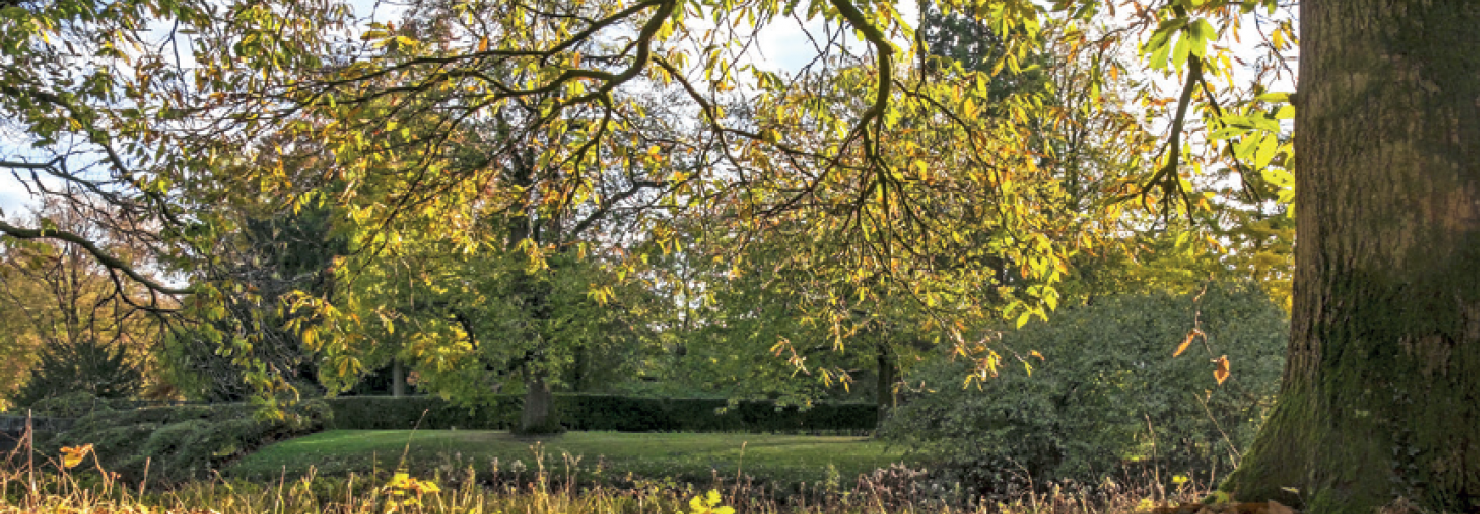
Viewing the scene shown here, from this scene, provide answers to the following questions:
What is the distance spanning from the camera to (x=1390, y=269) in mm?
3053

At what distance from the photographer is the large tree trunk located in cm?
295

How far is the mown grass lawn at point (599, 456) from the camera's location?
12.8 meters

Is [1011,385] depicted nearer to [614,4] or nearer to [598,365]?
[614,4]

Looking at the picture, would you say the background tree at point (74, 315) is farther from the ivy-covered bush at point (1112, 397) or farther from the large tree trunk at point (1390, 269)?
the ivy-covered bush at point (1112, 397)

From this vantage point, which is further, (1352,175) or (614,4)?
(614,4)

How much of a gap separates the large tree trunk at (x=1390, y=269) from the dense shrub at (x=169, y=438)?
1245 cm

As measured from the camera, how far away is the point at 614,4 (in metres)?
6.32

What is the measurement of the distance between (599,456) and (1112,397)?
792cm

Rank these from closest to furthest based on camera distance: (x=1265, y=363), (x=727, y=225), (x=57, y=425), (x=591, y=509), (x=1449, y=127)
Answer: (x=1449, y=127) → (x=591, y=509) → (x=727, y=225) → (x=1265, y=363) → (x=57, y=425)

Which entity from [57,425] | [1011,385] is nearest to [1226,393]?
[1011,385]

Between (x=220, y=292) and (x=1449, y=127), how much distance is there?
6.82m

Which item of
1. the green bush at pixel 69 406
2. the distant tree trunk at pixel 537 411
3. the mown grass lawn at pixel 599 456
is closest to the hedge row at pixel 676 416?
the mown grass lawn at pixel 599 456

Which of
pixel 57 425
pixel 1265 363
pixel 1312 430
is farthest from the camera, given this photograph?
pixel 57 425

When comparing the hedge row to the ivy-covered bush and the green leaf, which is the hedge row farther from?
the green leaf
